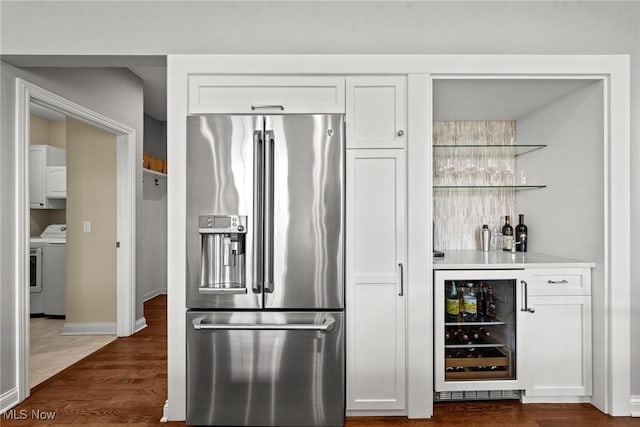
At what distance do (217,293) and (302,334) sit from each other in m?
0.54

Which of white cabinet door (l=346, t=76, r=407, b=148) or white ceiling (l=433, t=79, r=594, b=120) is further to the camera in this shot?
white ceiling (l=433, t=79, r=594, b=120)

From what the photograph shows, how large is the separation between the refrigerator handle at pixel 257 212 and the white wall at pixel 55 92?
1.67m

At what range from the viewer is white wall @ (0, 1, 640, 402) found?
2410 millimetres

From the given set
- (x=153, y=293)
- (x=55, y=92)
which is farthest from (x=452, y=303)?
(x=153, y=293)

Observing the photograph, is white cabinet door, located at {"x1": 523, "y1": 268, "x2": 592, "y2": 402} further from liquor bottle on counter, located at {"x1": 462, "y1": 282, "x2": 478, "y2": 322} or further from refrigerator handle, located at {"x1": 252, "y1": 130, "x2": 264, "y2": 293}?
refrigerator handle, located at {"x1": 252, "y1": 130, "x2": 264, "y2": 293}

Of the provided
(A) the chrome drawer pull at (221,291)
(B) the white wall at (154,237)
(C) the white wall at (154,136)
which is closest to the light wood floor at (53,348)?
(B) the white wall at (154,237)

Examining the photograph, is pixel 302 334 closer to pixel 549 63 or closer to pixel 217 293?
pixel 217 293

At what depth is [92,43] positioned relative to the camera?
A: 241cm

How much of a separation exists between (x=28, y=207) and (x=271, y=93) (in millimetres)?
1840

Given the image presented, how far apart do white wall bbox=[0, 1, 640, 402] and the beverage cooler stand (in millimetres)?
785

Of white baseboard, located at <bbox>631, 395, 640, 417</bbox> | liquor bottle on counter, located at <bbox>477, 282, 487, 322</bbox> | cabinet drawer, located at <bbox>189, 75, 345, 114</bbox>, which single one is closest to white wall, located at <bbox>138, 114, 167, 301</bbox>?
cabinet drawer, located at <bbox>189, 75, 345, 114</bbox>

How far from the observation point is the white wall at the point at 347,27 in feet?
7.91

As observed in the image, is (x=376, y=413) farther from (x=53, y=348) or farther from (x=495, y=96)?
(x=53, y=348)

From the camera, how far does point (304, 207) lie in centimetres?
222
